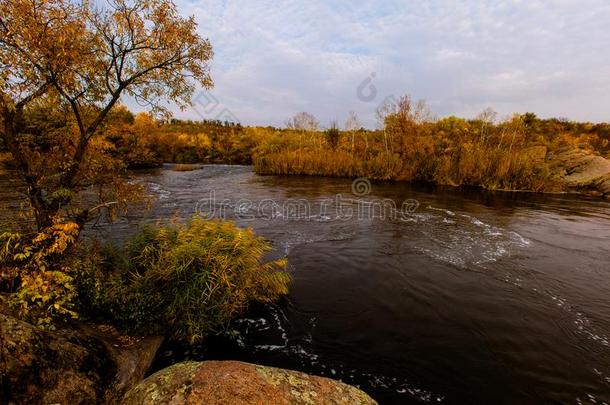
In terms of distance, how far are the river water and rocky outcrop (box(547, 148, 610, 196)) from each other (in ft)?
39.9

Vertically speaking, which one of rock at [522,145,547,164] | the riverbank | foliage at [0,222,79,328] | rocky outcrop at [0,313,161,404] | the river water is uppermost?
rock at [522,145,547,164]

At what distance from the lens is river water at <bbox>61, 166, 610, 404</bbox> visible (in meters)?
5.11

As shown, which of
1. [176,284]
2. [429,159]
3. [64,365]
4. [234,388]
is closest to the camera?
[234,388]

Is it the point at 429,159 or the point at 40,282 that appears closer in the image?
the point at 40,282

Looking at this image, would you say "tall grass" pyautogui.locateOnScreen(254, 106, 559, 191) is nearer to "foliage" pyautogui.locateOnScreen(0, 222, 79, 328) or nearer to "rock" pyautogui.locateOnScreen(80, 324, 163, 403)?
"rock" pyautogui.locateOnScreen(80, 324, 163, 403)

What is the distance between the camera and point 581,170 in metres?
26.8

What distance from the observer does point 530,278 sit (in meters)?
8.82

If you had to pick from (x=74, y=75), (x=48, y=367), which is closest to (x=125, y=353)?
(x=48, y=367)

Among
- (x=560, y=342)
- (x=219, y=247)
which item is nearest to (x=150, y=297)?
(x=219, y=247)

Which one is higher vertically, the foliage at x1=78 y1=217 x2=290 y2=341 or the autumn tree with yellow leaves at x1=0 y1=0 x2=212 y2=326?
the autumn tree with yellow leaves at x1=0 y1=0 x2=212 y2=326

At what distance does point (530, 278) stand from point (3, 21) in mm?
12531

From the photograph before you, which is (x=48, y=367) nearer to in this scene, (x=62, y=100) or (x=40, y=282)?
(x=40, y=282)

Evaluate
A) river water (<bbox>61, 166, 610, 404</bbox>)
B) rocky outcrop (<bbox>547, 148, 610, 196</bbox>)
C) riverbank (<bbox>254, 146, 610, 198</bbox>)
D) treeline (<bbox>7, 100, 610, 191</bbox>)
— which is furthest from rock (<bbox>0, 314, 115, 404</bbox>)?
rocky outcrop (<bbox>547, 148, 610, 196</bbox>)

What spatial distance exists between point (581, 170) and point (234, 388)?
34032 millimetres
